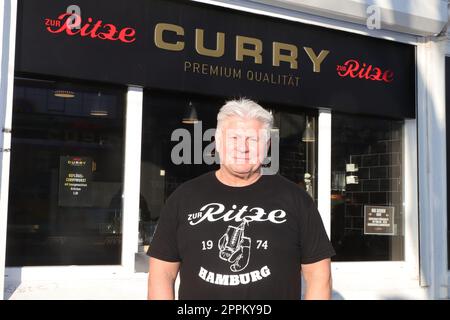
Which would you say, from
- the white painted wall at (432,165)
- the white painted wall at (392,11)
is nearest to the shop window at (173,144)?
the white painted wall at (392,11)

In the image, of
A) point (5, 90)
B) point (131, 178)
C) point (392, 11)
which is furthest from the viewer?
point (392, 11)

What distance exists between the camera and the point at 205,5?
565cm

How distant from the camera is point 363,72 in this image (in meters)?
6.53

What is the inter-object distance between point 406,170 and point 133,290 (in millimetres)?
3559

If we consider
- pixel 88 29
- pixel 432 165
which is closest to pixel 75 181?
pixel 88 29

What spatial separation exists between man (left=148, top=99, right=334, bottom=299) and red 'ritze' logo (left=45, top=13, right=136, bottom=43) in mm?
2908

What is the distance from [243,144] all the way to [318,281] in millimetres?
683

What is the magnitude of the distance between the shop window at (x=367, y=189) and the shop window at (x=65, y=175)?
2523 millimetres

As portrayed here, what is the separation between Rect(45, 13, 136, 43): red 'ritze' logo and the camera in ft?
16.2

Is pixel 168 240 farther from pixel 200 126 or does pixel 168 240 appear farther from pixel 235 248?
pixel 200 126

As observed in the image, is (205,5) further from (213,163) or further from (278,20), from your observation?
(213,163)

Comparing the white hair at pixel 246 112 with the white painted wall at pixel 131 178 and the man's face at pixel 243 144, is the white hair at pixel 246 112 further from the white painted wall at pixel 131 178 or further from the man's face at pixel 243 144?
the white painted wall at pixel 131 178

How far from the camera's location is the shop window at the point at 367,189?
644cm
